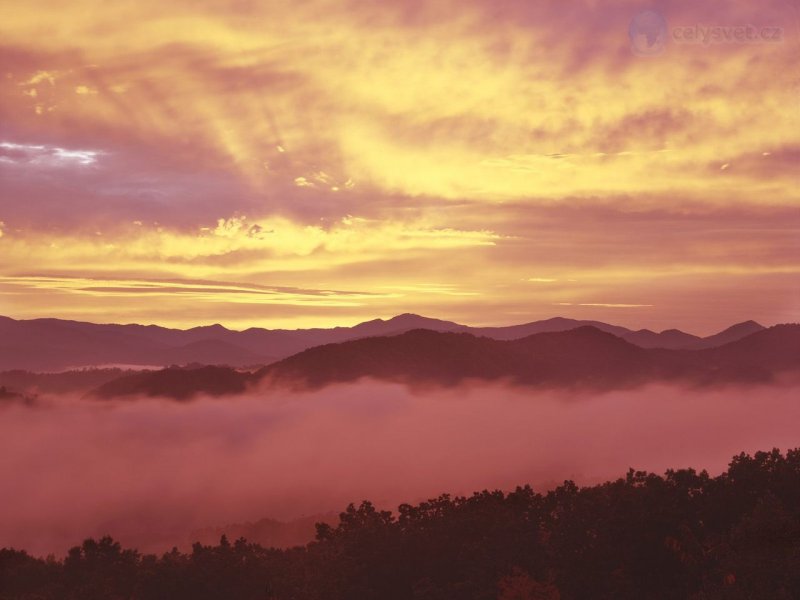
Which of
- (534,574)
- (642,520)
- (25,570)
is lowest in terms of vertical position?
(25,570)

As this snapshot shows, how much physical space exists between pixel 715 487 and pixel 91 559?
154ft

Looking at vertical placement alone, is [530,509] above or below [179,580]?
above

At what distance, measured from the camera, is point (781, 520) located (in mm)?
47406

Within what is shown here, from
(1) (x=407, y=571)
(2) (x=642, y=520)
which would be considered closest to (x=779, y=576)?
(2) (x=642, y=520)

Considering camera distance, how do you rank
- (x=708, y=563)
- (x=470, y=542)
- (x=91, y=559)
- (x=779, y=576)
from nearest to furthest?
(x=779, y=576) < (x=708, y=563) < (x=470, y=542) < (x=91, y=559)

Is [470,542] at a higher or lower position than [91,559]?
higher

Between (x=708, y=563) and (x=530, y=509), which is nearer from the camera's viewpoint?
(x=708, y=563)

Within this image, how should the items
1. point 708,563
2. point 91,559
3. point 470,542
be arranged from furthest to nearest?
point 91,559 < point 470,542 < point 708,563

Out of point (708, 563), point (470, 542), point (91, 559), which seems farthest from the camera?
point (91, 559)

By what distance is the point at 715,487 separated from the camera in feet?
189

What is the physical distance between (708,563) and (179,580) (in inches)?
1360

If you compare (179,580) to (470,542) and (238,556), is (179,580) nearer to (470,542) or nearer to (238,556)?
(238,556)

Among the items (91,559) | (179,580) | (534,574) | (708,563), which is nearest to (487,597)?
(534,574)

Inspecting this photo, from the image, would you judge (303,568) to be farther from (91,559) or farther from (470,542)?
(91,559)
